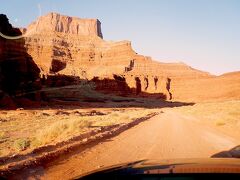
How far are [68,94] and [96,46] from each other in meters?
104

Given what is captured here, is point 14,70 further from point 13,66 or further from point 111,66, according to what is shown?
point 111,66

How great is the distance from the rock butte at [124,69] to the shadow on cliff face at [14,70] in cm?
6297

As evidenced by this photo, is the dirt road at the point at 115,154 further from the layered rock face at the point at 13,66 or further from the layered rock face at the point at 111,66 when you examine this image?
the layered rock face at the point at 111,66

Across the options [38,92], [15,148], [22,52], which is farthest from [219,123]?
[22,52]

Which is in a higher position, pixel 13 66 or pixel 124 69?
pixel 124 69

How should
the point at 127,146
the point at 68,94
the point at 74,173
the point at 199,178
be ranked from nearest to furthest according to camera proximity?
1. the point at 199,178
2. the point at 74,173
3. the point at 127,146
4. the point at 68,94

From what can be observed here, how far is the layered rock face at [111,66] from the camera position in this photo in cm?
15212

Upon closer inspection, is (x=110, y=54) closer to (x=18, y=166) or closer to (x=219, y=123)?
(x=219, y=123)

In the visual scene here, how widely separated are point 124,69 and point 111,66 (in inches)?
523

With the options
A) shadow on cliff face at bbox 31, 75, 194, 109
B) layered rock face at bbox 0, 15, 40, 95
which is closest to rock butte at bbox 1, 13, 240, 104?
shadow on cliff face at bbox 31, 75, 194, 109

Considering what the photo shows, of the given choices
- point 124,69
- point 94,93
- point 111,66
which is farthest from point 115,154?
point 111,66

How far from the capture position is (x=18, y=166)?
891 cm

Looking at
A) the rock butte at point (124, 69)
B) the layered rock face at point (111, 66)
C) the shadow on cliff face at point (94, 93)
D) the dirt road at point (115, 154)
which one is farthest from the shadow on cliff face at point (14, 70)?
the layered rock face at point (111, 66)

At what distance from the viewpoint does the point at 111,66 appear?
17975 centimetres
